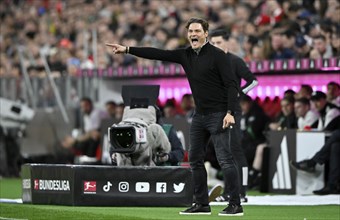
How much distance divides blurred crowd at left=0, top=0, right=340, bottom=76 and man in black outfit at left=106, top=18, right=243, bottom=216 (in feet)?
17.0

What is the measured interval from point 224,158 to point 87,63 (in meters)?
14.4

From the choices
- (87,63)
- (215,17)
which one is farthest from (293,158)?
(87,63)

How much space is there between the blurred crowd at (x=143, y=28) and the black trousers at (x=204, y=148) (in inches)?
208

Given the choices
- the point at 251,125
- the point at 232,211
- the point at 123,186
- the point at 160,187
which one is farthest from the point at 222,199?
the point at 251,125

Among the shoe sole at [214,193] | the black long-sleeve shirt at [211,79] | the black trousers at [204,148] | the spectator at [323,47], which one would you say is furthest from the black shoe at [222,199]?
the spectator at [323,47]

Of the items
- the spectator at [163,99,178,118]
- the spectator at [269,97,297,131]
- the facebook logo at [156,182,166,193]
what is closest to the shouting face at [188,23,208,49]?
the facebook logo at [156,182,166,193]

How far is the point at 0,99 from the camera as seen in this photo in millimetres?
23859

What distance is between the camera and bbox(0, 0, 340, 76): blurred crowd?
20844 millimetres

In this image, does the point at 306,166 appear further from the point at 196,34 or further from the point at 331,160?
the point at 196,34

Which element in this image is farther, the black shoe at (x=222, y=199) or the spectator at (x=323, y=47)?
the spectator at (x=323, y=47)

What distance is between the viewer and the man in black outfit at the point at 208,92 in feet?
43.0

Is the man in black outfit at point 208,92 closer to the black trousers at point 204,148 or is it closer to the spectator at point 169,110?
the black trousers at point 204,148

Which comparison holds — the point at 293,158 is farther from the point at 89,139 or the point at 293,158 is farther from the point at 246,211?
the point at 89,139

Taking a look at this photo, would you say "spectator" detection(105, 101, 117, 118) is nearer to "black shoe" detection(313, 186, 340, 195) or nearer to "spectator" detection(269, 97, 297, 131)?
"spectator" detection(269, 97, 297, 131)
